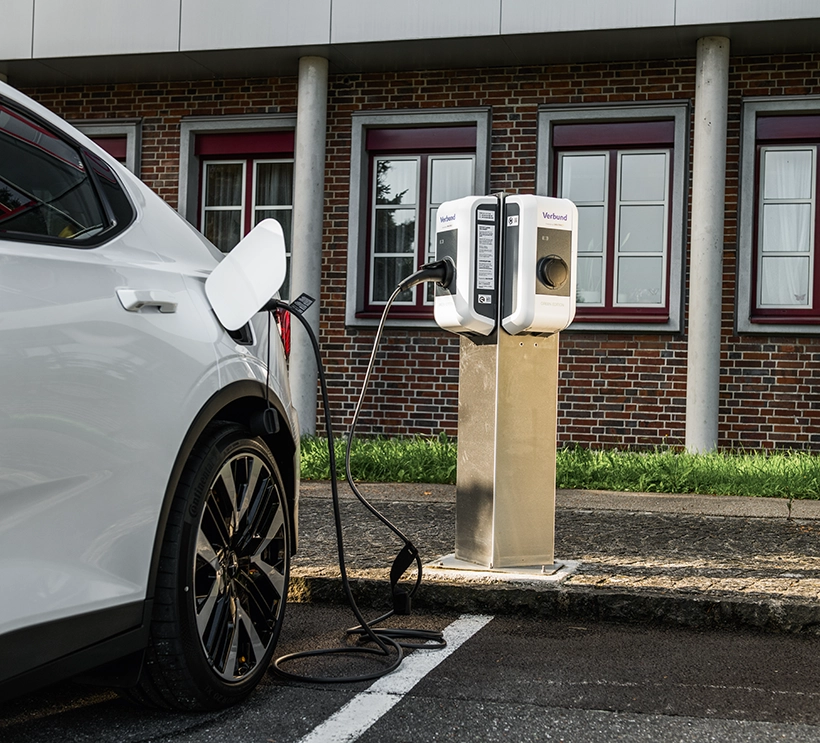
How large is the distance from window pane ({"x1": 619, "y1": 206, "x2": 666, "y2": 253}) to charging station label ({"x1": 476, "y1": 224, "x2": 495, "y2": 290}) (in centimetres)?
653

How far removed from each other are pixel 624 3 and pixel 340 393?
15.5 feet

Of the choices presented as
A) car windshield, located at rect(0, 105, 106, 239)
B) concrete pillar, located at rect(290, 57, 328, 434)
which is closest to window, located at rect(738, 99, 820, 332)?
concrete pillar, located at rect(290, 57, 328, 434)

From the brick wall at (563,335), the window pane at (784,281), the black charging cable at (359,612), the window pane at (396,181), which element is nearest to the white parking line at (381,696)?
the black charging cable at (359,612)

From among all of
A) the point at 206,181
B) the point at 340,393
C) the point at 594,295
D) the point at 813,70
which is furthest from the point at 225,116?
the point at 813,70

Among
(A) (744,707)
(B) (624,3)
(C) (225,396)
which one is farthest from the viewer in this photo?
(B) (624,3)

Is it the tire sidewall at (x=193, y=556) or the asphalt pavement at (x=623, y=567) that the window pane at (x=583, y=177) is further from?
the tire sidewall at (x=193, y=556)

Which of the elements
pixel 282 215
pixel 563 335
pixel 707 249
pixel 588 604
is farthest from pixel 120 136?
pixel 588 604

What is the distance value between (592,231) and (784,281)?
6.28 feet

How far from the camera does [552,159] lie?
11117 mm

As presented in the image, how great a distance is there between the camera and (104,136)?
1249cm

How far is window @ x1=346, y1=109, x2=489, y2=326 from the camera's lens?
447 inches

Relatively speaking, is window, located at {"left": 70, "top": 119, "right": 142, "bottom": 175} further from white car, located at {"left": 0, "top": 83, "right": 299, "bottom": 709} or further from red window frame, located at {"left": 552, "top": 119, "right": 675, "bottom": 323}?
white car, located at {"left": 0, "top": 83, "right": 299, "bottom": 709}

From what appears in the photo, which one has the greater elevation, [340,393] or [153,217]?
[153,217]

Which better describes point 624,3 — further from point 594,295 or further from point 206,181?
point 206,181
